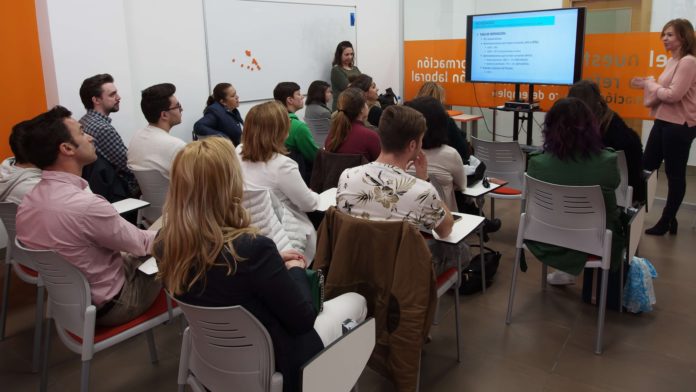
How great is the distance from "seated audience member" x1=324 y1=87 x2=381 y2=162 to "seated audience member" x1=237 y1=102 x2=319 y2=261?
0.76 meters

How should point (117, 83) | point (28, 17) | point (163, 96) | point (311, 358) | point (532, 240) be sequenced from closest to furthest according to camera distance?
point (311, 358) → point (532, 240) → point (163, 96) → point (28, 17) → point (117, 83)

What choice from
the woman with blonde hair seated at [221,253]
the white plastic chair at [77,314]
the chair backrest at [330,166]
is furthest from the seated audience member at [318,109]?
the woman with blonde hair seated at [221,253]

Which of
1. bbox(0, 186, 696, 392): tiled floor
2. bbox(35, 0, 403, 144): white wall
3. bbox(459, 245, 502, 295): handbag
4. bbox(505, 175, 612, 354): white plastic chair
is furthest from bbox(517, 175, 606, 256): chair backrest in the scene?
bbox(35, 0, 403, 144): white wall

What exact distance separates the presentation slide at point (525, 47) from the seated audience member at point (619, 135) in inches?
93.2

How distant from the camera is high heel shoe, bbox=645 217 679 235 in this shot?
14.4 feet

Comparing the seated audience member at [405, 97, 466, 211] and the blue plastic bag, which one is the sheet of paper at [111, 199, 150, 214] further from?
the blue plastic bag

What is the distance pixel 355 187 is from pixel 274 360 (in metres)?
0.84

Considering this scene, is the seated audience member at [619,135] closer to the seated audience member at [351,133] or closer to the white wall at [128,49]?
the seated audience member at [351,133]

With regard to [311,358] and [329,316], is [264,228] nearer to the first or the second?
[329,316]

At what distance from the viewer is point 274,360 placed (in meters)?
1.61

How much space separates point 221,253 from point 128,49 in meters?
3.97

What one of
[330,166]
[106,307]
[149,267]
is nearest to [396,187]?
[149,267]

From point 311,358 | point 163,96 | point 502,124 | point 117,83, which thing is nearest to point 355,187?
point 311,358

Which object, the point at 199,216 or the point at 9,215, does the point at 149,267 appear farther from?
the point at 9,215
